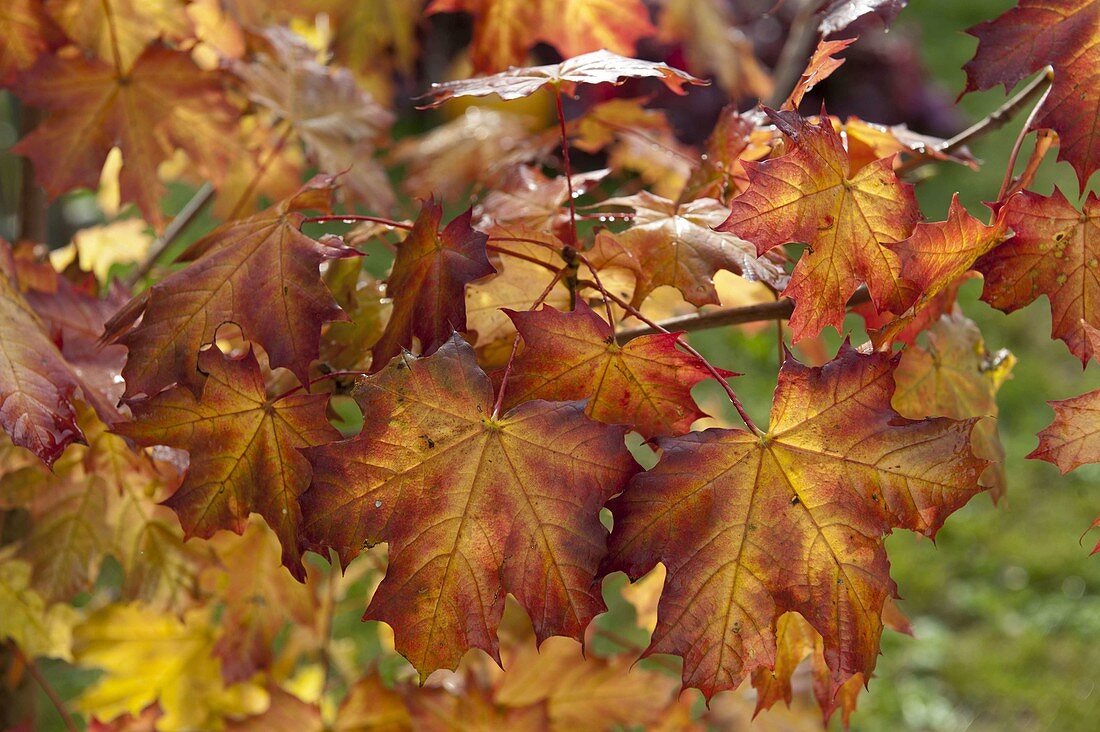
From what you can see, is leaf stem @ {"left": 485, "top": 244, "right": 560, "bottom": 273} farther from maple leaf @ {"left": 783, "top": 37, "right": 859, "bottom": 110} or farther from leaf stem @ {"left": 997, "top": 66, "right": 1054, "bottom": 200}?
leaf stem @ {"left": 997, "top": 66, "right": 1054, "bottom": 200}

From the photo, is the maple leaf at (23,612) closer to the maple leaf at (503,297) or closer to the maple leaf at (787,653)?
the maple leaf at (503,297)

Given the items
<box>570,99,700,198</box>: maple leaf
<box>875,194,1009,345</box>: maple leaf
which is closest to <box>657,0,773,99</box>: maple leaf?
<box>570,99,700,198</box>: maple leaf

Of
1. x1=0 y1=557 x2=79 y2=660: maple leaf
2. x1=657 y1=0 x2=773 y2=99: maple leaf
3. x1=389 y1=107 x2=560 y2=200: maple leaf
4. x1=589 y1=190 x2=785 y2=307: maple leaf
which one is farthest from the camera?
x1=657 y1=0 x2=773 y2=99: maple leaf

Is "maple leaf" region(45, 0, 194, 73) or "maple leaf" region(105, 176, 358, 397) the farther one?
"maple leaf" region(45, 0, 194, 73)

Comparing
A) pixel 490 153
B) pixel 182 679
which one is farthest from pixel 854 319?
pixel 182 679

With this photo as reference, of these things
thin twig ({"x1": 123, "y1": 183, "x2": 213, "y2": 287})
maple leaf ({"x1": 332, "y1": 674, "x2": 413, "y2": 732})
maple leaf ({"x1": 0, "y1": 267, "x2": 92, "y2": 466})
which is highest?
maple leaf ({"x1": 0, "y1": 267, "x2": 92, "y2": 466})

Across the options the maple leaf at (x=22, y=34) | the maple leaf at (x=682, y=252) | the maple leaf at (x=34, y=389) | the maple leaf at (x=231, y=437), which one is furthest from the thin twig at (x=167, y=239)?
the maple leaf at (x=682, y=252)

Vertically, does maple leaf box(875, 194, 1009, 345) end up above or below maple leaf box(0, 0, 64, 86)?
below

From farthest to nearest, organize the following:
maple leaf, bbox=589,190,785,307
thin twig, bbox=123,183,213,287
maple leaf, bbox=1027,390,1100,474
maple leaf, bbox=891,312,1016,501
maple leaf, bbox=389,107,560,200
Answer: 1. maple leaf, bbox=389,107,560,200
2. thin twig, bbox=123,183,213,287
3. maple leaf, bbox=891,312,1016,501
4. maple leaf, bbox=589,190,785,307
5. maple leaf, bbox=1027,390,1100,474

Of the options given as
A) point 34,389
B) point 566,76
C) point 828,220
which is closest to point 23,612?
point 34,389
